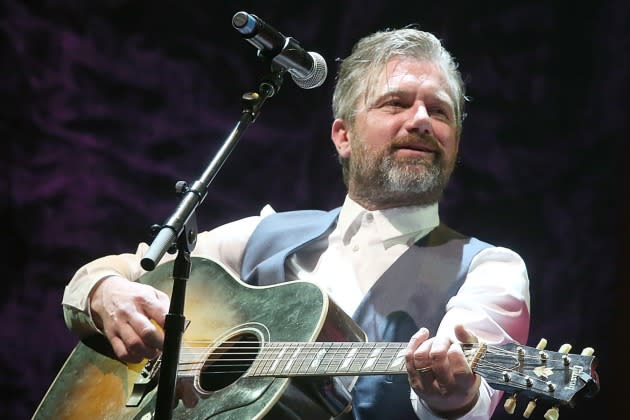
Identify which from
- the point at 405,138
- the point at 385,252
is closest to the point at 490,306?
the point at 385,252

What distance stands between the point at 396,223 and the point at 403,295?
278 millimetres

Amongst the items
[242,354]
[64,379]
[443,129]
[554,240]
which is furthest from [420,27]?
[64,379]

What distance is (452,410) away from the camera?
1.98 m

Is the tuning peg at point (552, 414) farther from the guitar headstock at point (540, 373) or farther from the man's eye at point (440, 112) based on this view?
the man's eye at point (440, 112)

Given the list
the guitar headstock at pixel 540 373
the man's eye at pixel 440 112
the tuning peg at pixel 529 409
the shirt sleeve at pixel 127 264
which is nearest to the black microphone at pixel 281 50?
the man's eye at pixel 440 112

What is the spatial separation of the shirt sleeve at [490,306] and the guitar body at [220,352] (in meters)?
0.28

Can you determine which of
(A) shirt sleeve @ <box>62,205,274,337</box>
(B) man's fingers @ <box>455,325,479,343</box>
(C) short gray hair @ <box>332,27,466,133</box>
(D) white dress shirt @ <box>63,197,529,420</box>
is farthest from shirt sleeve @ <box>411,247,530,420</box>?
(A) shirt sleeve @ <box>62,205,274,337</box>

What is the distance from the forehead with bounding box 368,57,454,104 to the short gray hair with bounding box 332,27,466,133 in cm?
2

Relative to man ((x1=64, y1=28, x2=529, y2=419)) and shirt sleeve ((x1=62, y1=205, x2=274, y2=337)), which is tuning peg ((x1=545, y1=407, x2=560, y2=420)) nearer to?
man ((x1=64, y1=28, x2=529, y2=419))

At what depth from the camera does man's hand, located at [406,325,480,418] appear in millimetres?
1834

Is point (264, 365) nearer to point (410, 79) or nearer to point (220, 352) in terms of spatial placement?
point (220, 352)

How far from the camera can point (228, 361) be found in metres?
2.18

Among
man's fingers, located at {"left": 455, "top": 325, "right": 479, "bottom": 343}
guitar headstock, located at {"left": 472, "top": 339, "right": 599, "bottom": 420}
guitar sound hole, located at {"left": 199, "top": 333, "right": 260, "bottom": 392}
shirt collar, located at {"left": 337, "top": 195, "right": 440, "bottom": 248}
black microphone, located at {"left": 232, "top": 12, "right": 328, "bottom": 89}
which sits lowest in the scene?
guitar sound hole, located at {"left": 199, "top": 333, "right": 260, "bottom": 392}

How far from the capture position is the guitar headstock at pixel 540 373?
1.71 m
